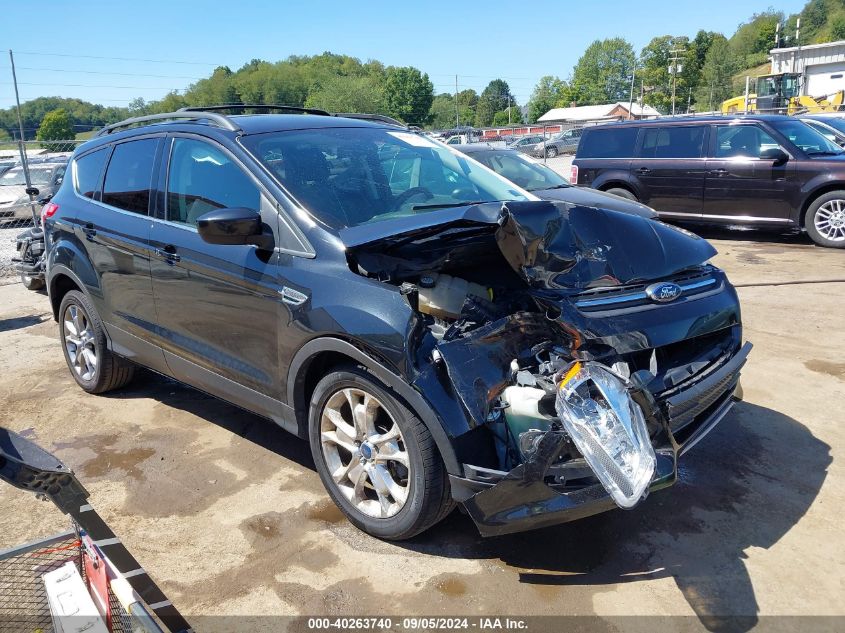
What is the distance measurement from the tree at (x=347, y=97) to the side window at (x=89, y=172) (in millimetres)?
80389

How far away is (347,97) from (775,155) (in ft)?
262

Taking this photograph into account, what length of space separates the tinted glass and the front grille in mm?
8088

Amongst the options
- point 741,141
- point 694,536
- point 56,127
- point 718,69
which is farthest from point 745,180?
point 718,69

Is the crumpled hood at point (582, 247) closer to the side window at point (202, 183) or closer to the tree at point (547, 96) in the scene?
the side window at point (202, 183)

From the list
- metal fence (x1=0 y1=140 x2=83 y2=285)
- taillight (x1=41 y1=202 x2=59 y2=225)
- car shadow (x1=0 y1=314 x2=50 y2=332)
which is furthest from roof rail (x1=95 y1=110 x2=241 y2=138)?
metal fence (x1=0 y1=140 x2=83 y2=285)

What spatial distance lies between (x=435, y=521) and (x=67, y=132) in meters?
27.0

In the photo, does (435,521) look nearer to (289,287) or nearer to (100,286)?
(289,287)

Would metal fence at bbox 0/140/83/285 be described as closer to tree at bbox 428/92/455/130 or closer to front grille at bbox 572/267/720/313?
front grille at bbox 572/267/720/313

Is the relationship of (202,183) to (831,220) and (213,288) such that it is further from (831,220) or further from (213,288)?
(831,220)

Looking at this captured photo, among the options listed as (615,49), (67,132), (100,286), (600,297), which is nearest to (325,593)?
(600,297)

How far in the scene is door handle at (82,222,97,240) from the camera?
486 centimetres

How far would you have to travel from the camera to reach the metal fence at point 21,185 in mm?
11773

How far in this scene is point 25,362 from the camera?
637 cm

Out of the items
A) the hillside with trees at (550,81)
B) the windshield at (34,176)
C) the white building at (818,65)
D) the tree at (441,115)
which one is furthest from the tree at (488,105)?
the windshield at (34,176)
